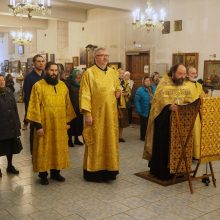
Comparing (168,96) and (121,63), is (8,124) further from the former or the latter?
(121,63)

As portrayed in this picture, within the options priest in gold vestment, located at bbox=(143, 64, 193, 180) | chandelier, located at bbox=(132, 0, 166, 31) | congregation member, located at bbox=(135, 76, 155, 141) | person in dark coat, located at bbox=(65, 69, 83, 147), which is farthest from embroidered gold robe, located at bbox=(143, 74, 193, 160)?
chandelier, located at bbox=(132, 0, 166, 31)

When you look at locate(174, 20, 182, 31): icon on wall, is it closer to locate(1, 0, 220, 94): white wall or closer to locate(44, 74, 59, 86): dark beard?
locate(1, 0, 220, 94): white wall

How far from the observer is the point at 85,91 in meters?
4.61

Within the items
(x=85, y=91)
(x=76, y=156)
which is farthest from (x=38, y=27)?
(x=85, y=91)

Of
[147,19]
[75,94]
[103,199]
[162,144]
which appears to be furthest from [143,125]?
[103,199]

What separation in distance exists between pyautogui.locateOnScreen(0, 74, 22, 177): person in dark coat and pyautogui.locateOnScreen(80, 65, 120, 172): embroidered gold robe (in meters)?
1.08

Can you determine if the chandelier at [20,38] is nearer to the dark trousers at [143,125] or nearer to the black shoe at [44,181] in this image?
Answer: the dark trousers at [143,125]

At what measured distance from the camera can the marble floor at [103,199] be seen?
12.2 feet

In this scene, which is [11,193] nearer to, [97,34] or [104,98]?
[104,98]

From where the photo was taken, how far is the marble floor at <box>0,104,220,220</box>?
146 inches

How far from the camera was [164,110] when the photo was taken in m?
4.66

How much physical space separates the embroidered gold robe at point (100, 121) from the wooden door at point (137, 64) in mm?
6314

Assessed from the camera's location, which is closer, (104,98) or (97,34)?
(104,98)

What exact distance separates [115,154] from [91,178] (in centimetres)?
48
